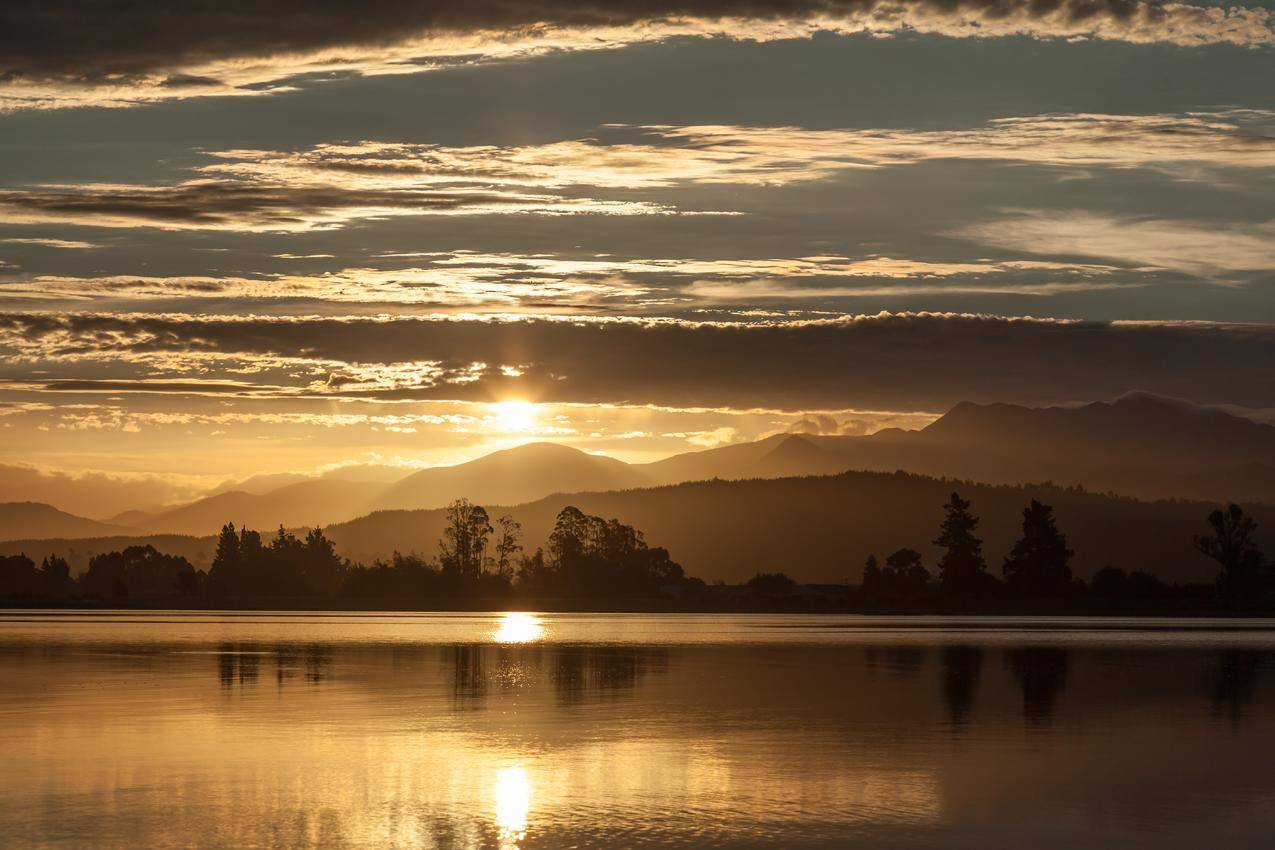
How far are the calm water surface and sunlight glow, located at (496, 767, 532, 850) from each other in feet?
0.42

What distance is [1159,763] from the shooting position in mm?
43469

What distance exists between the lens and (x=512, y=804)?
35.2 meters

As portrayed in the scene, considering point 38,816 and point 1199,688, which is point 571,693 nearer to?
point 1199,688

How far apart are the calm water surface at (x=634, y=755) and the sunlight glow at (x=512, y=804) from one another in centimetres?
13

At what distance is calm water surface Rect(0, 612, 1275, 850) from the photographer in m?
32.6

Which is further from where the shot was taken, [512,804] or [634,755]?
[634,755]

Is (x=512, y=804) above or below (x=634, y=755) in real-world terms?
above

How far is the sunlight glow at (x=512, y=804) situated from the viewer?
31.2m

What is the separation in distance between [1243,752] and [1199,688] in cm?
2549

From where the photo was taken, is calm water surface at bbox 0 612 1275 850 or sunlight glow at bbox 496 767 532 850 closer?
sunlight glow at bbox 496 767 532 850

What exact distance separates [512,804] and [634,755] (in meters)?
9.20

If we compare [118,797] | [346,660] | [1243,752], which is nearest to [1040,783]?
[1243,752]

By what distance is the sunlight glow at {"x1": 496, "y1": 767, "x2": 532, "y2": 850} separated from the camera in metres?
31.2

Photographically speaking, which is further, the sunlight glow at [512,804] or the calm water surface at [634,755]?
the calm water surface at [634,755]
